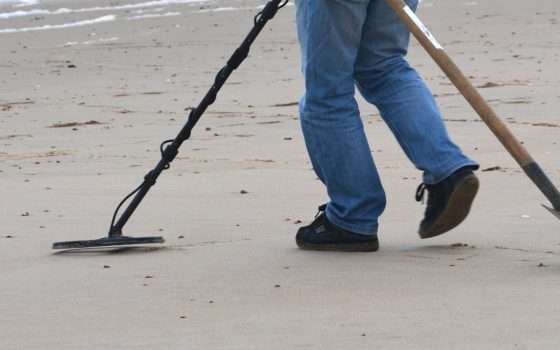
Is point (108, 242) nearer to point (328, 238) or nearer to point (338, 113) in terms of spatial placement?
point (328, 238)

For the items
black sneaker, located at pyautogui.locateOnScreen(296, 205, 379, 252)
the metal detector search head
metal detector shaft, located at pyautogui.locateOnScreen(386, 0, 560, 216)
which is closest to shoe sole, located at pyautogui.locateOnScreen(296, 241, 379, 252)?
black sneaker, located at pyautogui.locateOnScreen(296, 205, 379, 252)

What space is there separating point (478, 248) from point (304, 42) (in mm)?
820

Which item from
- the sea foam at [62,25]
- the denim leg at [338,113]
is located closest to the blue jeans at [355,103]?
the denim leg at [338,113]

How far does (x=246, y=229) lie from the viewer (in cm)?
504

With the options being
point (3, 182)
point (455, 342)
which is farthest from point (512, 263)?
point (3, 182)

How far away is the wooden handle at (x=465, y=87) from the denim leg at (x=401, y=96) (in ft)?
0.98

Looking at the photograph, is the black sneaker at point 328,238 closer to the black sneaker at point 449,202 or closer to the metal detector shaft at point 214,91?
the black sneaker at point 449,202

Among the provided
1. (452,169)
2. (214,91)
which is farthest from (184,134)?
(452,169)

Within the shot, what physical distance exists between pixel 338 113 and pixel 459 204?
18.8 inches

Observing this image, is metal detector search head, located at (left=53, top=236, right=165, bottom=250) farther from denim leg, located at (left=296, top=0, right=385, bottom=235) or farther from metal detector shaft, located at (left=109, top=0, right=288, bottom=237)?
denim leg, located at (left=296, top=0, right=385, bottom=235)

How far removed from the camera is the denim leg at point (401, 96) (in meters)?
4.55

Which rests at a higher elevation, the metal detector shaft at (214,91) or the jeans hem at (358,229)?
the metal detector shaft at (214,91)

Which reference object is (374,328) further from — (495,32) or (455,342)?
(495,32)

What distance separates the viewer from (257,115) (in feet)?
28.0
